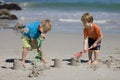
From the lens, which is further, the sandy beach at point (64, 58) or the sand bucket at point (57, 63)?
the sand bucket at point (57, 63)

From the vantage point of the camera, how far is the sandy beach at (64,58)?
20.3 feet

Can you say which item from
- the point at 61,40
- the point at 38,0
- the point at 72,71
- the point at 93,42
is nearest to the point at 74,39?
the point at 61,40

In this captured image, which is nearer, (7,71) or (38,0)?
(7,71)

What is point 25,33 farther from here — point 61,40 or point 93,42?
point 61,40

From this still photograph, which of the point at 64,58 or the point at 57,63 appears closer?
the point at 57,63

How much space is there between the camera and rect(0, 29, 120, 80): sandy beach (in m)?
6.20

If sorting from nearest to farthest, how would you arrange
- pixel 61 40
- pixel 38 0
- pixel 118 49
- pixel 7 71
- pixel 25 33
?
pixel 7 71, pixel 25 33, pixel 118 49, pixel 61 40, pixel 38 0

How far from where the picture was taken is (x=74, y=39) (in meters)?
10.3

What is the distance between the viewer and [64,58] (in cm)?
770

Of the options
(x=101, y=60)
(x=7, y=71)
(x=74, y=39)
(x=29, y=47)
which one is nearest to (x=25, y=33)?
(x=29, y=47)

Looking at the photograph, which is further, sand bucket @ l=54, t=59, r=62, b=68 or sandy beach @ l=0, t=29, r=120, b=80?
sand bucket @ l=54, t=59, r=62, b=68

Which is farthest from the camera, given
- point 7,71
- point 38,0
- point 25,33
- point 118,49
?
point 38,0

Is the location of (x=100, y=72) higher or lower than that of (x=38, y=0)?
lower

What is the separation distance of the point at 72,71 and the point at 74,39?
3829 millimetres
